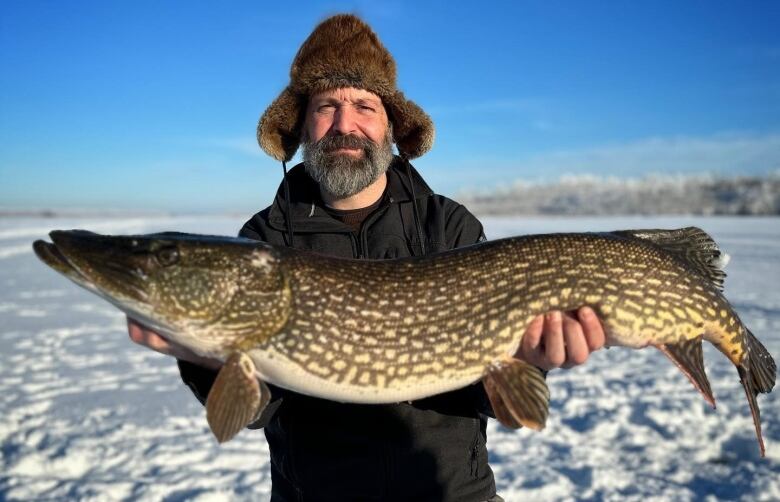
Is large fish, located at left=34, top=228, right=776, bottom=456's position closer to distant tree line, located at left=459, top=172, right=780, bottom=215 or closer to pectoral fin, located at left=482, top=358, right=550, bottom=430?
pectoral fin, located at left=482, top=358, right=550, bottom=430

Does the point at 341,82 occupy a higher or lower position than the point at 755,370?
higher

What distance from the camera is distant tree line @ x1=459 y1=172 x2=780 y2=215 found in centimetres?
3534

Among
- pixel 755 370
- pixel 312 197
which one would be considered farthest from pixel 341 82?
pixel 755 370

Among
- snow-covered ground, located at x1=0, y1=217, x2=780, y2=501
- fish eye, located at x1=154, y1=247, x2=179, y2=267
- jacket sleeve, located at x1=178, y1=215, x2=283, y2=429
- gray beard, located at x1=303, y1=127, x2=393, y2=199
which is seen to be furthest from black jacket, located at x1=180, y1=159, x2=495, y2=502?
snow-covered ground, located at x1=0, y1=217, x2=780, y2=501

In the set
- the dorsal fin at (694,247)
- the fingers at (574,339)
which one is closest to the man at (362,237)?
the fingers at (574,339)

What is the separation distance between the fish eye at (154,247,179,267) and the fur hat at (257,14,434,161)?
1.20 meters

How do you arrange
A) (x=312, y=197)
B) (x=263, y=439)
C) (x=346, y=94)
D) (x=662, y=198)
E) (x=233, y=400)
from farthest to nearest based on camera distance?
(x=662, y=198), (x=263, y=439), (x=346, y=94), (x=312, y=197), (x=233, y=400)

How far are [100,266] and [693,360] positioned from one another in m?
2.33

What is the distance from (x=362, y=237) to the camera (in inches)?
96.9

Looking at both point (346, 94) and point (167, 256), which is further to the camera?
point (346, 94)

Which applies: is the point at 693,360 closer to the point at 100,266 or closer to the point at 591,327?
the point at 591,327

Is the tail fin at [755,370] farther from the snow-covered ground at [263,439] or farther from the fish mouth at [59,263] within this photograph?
the fish mouth at [59,263]

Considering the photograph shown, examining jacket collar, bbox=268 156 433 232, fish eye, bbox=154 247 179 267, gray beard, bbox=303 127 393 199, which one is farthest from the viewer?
gray beard, bbox=303 127 393 199

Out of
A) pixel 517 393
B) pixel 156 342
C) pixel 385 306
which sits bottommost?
pixel 517 393
